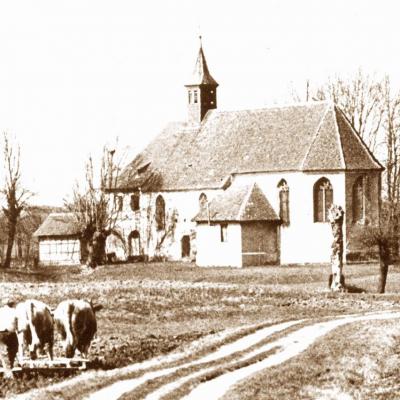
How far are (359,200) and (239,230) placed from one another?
7.97 meters

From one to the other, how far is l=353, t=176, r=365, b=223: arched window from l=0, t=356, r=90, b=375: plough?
4177 centimetres

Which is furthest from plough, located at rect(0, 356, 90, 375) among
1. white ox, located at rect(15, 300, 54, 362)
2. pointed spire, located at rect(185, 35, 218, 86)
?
pointed spire, located at rect(185, 35, 218, 86)

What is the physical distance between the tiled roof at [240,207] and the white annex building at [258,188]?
7 centimetres

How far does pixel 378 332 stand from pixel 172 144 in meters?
47.5

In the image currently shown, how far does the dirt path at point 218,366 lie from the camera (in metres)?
20.1

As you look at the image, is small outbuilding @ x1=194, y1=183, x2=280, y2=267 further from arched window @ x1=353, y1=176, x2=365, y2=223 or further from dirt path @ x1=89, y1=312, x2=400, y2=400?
dirt path @ x1=89, y1=312, x2=400, y2=400

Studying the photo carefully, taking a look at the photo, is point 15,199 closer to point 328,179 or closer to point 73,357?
point 328,179

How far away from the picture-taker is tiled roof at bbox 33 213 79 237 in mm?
80500

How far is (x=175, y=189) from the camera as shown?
7044 cm

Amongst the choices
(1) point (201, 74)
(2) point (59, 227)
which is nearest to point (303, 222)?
(1) point (201, 74)

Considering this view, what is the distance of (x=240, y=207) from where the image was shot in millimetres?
63875

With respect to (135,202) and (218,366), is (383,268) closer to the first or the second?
(218,366)

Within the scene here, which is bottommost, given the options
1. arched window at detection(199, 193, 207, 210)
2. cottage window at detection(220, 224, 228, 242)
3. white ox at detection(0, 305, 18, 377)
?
white ox at detection(0, 305, 18, 377)

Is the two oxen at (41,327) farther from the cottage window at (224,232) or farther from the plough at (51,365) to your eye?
the cottage window at (224,232)
